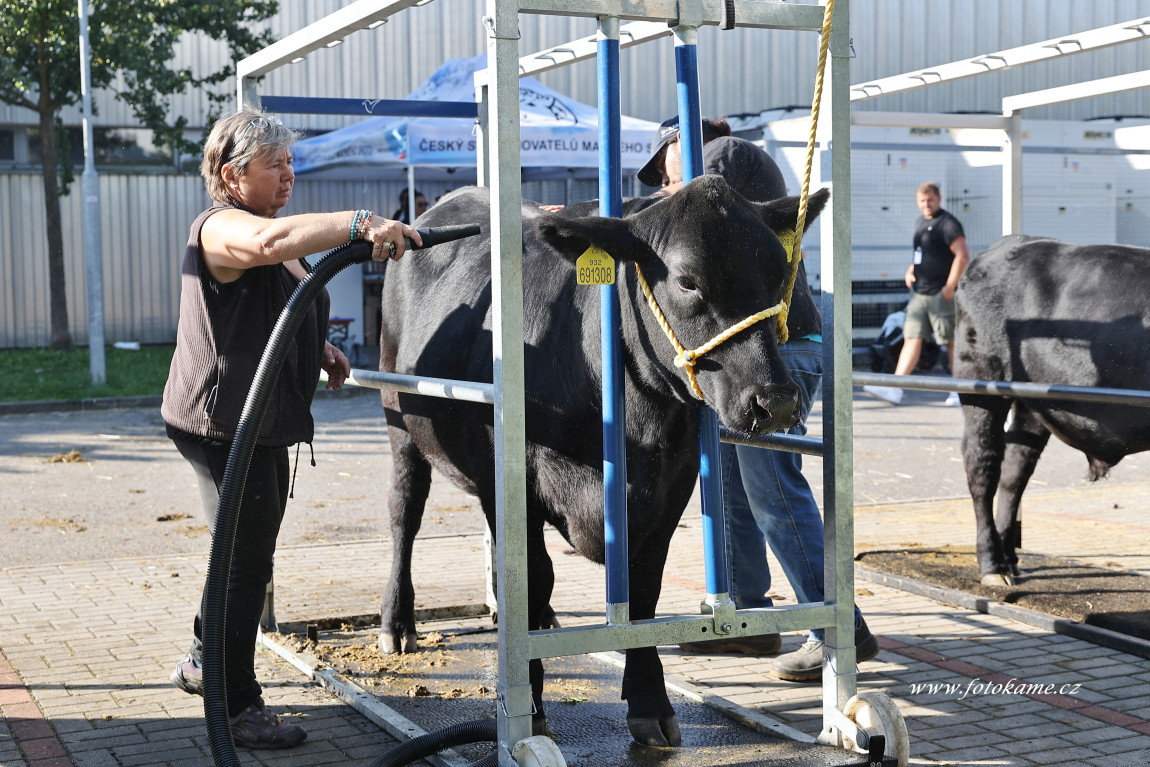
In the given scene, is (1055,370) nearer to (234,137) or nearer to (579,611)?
(579,611)

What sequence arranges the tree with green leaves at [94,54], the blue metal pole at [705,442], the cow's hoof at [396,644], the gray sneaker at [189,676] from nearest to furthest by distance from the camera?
the blue metal pole at [705,442] → the gray sneaker at [189,676] → the cow's hoof at [396,644] → the tree with green leaves at [94,54]

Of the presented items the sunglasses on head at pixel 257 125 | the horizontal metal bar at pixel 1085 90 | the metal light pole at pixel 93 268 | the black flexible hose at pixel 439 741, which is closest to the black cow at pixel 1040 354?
the horizontal metal bar at pixel 1085 90

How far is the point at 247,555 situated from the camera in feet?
13.5

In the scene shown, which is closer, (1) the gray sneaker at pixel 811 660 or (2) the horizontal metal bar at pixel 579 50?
(2) the horizontal metal bar at pixel 579 50

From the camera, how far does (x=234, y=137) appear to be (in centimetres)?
403

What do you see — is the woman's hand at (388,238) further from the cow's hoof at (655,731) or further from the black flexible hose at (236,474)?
the cow's hoof at (655,731)

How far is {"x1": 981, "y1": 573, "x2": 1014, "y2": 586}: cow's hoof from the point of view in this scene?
616 cm

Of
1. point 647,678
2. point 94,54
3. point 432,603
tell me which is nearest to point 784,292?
point 647,678

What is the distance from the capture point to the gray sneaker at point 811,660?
4804 millimetres

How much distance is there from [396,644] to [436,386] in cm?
184

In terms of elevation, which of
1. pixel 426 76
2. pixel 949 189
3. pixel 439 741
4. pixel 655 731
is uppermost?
pixel 426 76

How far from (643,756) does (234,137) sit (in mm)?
2347

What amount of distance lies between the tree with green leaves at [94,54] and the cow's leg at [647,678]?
50.7 feet

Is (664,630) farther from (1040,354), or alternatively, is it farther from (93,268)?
(93,268)
